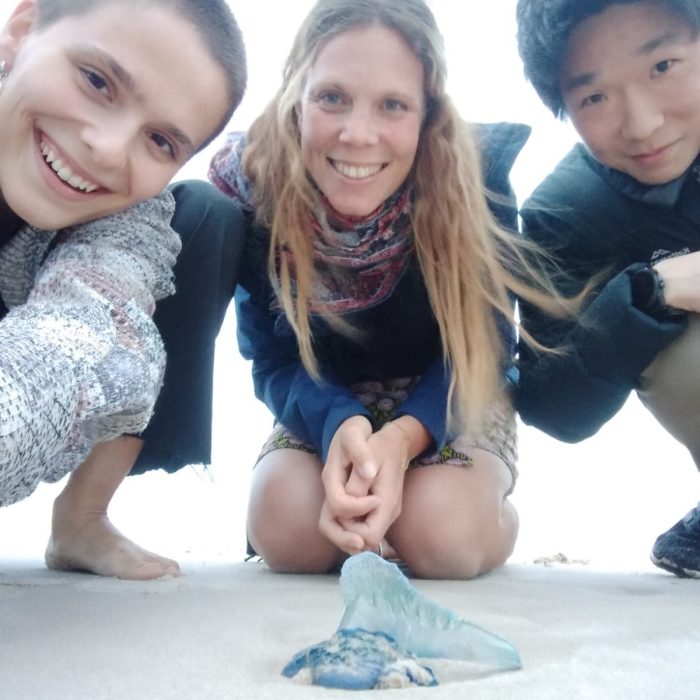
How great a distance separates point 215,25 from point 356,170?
419 mm

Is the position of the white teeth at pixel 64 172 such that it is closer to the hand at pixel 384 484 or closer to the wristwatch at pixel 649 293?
the hand at pixel 384 484

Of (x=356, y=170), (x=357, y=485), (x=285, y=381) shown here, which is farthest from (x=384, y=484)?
(x=356, y=170)

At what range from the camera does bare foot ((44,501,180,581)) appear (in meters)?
1.49

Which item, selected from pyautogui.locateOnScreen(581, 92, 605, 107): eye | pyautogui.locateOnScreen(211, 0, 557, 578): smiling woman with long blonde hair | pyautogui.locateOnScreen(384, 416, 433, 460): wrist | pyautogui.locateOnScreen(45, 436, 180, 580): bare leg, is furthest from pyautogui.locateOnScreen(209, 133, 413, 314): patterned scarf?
pyautogui.locateOnScreen(45, 436, 180, 580): bare leg

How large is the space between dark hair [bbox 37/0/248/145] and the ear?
17 mm

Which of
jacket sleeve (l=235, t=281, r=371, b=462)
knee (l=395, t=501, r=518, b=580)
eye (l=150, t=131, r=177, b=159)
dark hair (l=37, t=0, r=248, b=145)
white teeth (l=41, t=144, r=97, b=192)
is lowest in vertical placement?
knee (l=395, t=501, r=518, b=580)

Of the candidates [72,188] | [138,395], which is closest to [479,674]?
[138,395]

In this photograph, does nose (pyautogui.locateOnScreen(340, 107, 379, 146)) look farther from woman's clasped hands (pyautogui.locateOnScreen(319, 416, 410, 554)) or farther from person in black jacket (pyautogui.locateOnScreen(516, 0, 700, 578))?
woman's clasped hands (pyautogui.locateOnScreen(319, 416, 410, 554))

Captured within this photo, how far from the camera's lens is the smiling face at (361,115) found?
161 cm

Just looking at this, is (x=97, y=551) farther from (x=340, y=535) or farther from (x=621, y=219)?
(x=621, y=219)

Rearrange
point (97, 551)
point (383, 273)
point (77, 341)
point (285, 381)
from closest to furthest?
point (77, 341)
point (97, 551)
point (383, 273)
point (285, 381)

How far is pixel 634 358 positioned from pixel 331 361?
0.62 m

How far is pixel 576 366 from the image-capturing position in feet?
5.46

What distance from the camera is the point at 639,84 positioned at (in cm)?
158
